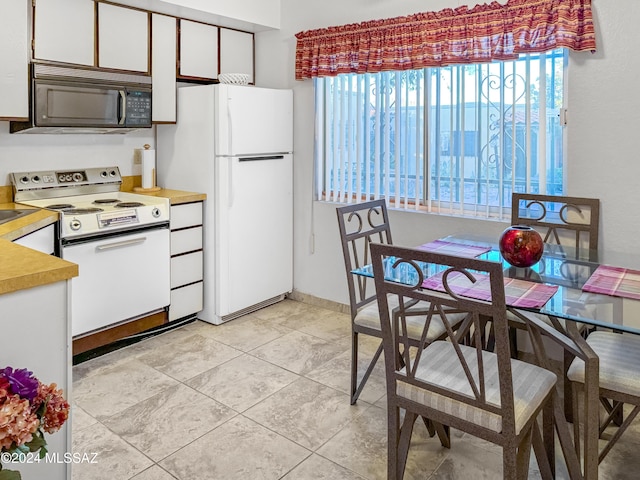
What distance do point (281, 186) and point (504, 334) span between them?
2.72 meters

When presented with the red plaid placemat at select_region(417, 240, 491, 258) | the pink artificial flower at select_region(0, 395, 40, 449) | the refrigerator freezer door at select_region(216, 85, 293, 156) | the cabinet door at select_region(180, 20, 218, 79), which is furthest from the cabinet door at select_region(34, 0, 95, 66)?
the pink artificial flower at select_region(0, 395, 40, 449)

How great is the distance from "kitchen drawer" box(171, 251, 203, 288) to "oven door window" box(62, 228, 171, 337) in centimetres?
8

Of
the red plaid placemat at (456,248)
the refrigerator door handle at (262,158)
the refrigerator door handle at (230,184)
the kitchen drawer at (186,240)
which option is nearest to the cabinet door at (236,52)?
the refrigerator door handle at (262,158)

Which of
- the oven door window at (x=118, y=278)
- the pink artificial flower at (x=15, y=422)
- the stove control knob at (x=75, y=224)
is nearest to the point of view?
the pink artificial flower at (x=15, y=422)

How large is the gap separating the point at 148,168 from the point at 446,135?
82.1 inches

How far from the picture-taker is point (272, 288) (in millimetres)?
4078

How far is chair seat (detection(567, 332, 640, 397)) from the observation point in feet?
5.85

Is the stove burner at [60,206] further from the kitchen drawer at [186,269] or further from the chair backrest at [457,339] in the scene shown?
the chair backrest at [457,339]

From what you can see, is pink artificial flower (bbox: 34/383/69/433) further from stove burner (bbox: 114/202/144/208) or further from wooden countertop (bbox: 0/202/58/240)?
stove burner (bbox: 114/202/144/208)

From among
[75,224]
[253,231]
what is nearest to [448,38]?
[253,231]

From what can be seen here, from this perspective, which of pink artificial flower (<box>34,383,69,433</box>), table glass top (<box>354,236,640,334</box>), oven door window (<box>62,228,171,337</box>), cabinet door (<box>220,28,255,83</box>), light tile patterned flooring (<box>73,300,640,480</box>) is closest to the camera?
pink artificial flower (<box>34,383,69,433</box>)

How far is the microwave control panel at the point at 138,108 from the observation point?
333 cm

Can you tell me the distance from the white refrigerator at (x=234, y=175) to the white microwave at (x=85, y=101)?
0.36m

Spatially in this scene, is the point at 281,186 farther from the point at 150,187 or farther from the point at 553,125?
the point at 553,125
